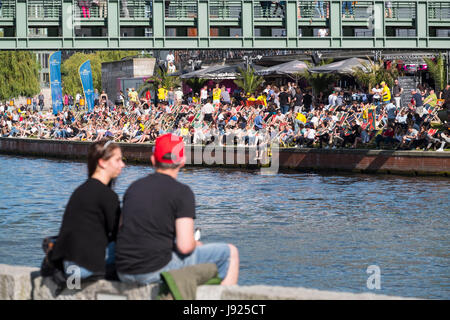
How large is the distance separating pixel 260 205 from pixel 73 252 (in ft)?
63.9

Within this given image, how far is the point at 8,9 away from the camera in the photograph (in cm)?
3525

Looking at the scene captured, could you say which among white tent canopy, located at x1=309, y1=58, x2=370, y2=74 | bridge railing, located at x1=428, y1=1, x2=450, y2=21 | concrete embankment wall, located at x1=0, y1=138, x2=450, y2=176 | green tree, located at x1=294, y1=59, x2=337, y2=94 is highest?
bridge railing, located at x1=428, y1=1, x2=450, y2=21

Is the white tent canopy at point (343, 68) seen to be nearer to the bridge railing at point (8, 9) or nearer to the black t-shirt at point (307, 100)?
the black t-shirt at point (307, 100)

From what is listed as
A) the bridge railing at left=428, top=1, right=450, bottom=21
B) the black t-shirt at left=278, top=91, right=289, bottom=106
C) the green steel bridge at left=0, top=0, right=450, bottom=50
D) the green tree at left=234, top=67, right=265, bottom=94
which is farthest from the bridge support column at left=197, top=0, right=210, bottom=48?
the green tree at left=234, top=67, right=265, bottom=94

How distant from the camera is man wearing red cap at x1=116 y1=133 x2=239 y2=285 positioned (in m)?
6.43

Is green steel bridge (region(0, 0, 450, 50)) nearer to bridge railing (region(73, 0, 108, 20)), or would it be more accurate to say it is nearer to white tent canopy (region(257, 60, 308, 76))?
bridge railing (region(73, 0, 108, 20))

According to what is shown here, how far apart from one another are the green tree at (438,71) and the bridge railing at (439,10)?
8.23 ft

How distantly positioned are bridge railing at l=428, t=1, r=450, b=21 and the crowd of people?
283cm

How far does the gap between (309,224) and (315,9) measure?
1456 centimetres

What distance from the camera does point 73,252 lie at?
6.72m

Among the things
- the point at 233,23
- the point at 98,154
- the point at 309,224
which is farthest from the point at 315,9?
the point at 98,154

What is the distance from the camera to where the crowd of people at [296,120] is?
30.8 meters
